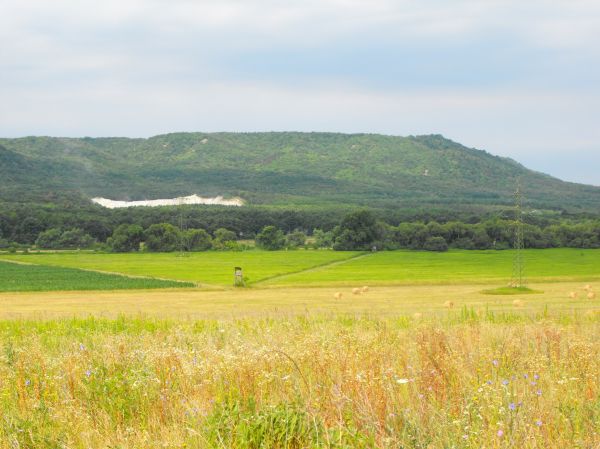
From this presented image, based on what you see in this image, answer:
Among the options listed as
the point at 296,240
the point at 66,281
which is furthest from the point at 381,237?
the point at 66,281

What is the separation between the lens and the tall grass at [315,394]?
8180 millimetres

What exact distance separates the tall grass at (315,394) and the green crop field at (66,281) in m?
36.6

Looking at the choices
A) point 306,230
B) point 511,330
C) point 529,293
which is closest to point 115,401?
point 511,330

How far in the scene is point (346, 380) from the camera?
34.1ft

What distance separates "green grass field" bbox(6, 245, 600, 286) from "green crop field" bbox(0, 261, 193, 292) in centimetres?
366

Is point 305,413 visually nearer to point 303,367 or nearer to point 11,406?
point 303,367

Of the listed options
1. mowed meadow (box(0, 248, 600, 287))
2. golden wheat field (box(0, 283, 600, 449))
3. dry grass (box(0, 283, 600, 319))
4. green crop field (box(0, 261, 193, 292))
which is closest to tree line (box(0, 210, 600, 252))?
mowed meadow (box(0, 248, 600, 287))

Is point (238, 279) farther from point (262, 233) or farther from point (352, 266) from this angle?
point (262, 233)

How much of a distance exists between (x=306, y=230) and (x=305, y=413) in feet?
416

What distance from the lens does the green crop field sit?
50.2 meters

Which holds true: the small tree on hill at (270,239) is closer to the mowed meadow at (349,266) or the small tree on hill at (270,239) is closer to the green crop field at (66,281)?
the mowed meadow at (349,266)

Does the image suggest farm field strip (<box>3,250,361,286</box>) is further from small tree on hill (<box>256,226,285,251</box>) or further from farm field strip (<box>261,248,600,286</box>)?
small tree on hill (<box>256,226,285,251</box>)

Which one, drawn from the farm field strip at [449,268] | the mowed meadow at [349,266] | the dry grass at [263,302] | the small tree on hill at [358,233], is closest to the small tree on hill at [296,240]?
the small tree on hill at [358,233]

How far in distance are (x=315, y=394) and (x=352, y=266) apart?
61.5 meters
